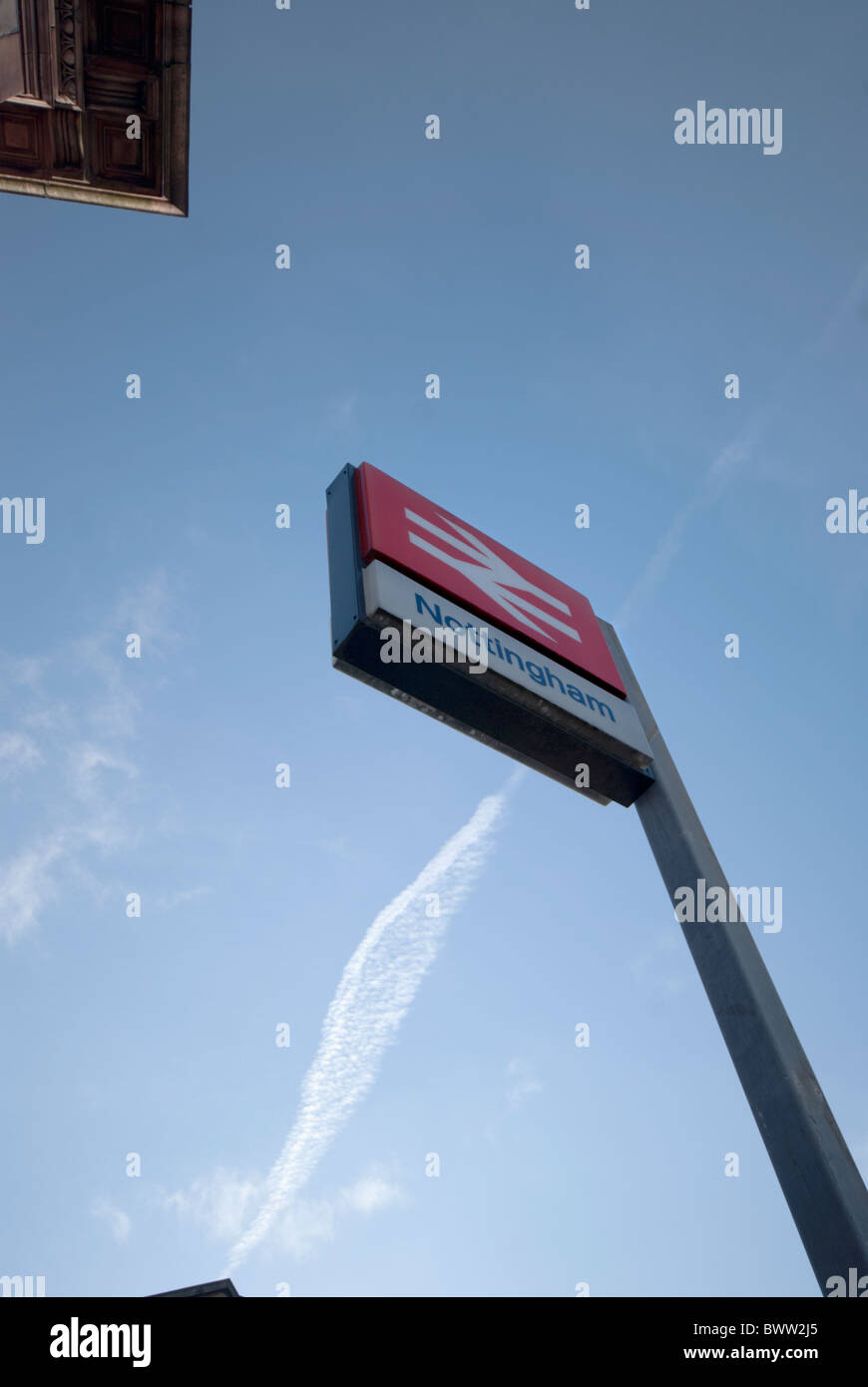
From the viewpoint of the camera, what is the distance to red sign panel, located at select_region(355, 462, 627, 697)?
25.5 feet

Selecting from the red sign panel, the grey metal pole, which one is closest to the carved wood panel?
the red sign panel

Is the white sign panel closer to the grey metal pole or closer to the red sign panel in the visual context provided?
the red sign panel

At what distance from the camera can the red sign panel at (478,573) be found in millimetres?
7758

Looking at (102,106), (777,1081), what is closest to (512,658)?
(777,1081)

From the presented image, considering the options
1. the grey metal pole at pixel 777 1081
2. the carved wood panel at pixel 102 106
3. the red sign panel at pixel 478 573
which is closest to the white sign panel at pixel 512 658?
the red sign panel at pixel 478 573

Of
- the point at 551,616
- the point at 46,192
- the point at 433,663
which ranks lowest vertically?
the point at 433,663

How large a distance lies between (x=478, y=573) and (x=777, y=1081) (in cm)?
488

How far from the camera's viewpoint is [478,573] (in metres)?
8.40

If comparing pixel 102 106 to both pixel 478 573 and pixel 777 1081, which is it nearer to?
pixel 478 573

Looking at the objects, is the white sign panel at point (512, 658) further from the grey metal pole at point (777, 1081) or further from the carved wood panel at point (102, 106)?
the carved wood panel at point (102, 106)
